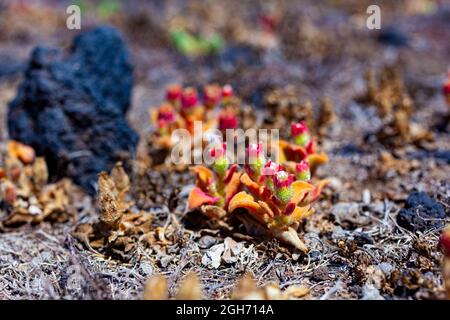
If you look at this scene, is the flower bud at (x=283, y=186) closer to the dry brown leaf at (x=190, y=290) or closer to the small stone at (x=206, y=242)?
the small stone at (x=206, y=242)

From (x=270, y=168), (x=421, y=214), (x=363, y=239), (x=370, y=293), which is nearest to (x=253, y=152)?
(x=270, y=168)

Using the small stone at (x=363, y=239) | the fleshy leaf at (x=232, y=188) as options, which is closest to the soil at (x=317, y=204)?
the small stone at (x=363, y=239)

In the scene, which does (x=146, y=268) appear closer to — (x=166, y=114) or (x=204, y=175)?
(x=204, y=175)

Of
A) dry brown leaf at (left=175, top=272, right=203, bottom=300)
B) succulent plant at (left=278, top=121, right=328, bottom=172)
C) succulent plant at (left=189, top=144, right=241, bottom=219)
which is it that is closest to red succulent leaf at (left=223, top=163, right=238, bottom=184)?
succulent plant at (left=189, top=144, right=241, bottom=219)

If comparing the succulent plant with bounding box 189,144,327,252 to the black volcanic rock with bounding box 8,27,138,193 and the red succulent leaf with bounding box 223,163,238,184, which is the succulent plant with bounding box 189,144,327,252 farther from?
the black volcanic rock with bounding box 8,27,138,193

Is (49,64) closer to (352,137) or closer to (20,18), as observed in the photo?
(352,137)

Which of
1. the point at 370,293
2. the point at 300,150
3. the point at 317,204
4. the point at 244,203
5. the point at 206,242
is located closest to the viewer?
the point at 370,293
